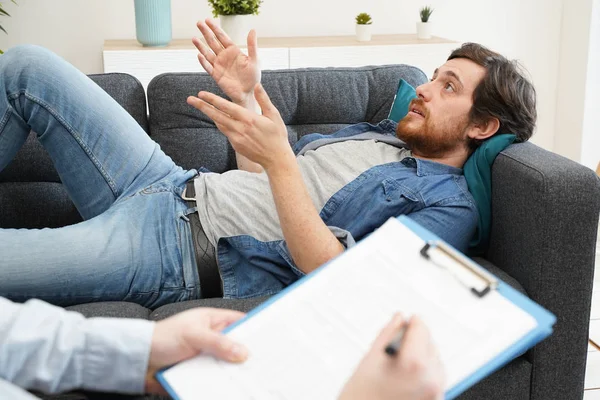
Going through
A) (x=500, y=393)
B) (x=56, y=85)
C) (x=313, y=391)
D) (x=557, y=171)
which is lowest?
(x=500, y=393)

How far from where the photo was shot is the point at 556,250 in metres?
1.55

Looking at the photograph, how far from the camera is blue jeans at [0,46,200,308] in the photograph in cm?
157

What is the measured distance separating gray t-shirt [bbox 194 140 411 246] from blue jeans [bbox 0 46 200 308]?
0.07 metres

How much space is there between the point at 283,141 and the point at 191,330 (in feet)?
2.02

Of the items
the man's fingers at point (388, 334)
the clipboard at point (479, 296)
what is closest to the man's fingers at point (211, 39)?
the clipboard at point (479, 296)

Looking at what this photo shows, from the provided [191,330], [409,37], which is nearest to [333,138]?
[191,330]

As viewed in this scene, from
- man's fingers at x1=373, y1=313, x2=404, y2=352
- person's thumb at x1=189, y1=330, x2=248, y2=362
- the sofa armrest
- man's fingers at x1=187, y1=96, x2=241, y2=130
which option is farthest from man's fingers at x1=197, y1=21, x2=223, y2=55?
man's fingers at x1=373, y1=313, x2=404, y2=352

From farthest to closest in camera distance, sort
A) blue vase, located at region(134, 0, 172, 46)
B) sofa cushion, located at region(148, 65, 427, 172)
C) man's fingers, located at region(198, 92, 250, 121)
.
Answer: blue vase, located at region(134, 0, 172, 46) < sofa cushion, located at region(148, 65, 427, 172) < man's fingers, located at region(198, 92, 250, 121)

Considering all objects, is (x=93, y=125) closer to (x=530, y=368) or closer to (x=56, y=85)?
(x=56, y=85)

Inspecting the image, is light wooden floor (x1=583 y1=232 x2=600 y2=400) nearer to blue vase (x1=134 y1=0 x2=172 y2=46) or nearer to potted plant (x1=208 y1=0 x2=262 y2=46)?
potted plant (x1=208 y1=0 x2=262 y2=46)

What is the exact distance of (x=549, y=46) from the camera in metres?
4.04

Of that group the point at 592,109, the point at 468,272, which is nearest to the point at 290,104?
the point at 468,272

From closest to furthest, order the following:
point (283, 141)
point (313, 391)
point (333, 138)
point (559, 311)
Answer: point (313, 391) → point (283, 141) → point (559, 311) → point (333, 138)

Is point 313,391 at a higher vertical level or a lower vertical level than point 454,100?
lower
